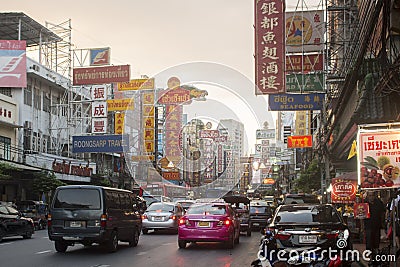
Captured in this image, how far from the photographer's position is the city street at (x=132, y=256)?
1318cm

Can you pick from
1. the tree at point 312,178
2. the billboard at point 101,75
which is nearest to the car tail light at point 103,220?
the billboard at point 101,75

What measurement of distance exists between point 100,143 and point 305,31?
18468mm

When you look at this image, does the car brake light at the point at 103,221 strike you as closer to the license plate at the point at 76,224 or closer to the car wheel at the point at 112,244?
the license plate at the point at 76,224

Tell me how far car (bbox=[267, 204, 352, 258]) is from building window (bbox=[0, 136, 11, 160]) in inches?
1117

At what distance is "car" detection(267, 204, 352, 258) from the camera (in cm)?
1059

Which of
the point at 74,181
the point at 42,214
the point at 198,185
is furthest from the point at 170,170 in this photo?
the point at 42,214

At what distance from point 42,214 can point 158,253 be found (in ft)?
52.5

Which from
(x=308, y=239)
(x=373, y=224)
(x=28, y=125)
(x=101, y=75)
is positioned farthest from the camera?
(x=28, y=125)

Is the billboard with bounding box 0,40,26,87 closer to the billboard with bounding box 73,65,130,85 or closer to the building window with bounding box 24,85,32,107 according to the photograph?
the building window with bounding box 24,85,32,107

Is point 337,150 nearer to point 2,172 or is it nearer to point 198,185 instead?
point 2,172

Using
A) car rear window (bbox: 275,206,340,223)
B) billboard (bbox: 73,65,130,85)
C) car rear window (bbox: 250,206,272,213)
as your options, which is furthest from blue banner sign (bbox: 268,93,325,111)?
billboard (bbox: 73,65,130,85)

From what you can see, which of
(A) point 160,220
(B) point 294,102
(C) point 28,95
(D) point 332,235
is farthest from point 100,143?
(D) point 332,235

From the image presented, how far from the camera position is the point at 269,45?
25328mm

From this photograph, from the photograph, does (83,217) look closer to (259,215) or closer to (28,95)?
(259,215)
